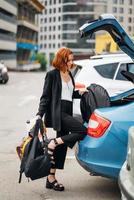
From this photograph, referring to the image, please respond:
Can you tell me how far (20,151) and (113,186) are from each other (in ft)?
4.09

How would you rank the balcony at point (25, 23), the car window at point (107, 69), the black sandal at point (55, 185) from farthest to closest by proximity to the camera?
the balcony at point (25, 23)
the car window at point (107, 69)
the black sandal at point (55, 185)

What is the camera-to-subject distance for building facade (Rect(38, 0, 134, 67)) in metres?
157

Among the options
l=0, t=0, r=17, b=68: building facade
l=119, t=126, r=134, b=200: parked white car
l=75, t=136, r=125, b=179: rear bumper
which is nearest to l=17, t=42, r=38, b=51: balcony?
l=0, t=0, r=17, b=68: building facade

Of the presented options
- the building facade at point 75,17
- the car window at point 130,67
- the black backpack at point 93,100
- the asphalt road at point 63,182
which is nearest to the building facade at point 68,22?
the building facade at point 75,17

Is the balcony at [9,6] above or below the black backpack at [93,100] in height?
above

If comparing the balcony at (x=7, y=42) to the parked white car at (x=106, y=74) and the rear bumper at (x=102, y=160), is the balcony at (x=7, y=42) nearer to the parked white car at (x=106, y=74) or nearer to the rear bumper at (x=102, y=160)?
the parked white car at (x=106, y=74)

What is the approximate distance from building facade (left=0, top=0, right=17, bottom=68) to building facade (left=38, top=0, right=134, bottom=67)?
57073mm

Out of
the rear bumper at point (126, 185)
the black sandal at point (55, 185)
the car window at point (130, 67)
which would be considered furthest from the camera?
the car window at point (130, 67)

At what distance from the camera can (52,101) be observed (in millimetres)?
6531

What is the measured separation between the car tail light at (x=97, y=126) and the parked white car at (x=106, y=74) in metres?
4.41

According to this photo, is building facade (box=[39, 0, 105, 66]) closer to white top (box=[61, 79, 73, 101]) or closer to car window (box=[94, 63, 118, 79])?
car window (box=[94, 63, 118, 79])

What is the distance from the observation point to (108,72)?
35.1 feet

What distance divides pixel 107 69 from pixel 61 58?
169 inches

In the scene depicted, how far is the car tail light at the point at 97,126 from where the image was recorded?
5.83 m
